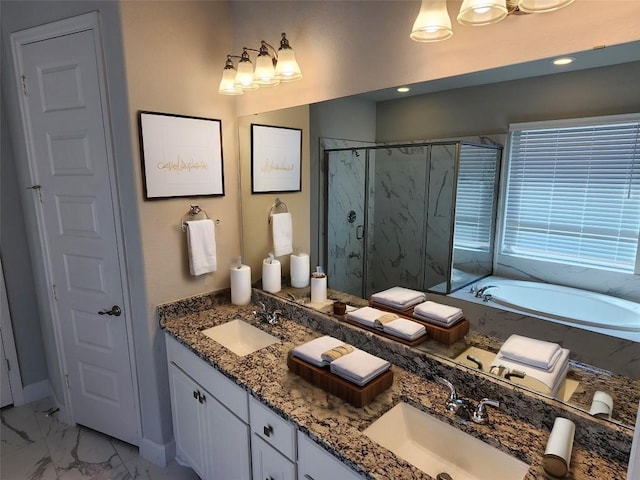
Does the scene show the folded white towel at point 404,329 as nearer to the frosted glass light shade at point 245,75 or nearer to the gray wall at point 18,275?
the frosted glass light shade at point 245,75

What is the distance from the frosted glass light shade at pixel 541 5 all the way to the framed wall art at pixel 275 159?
1154 millimetres

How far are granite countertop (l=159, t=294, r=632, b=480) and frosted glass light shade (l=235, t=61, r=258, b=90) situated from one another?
121cm

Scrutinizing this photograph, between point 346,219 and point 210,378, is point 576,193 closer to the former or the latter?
point 346,219

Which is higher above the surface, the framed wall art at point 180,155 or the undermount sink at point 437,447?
the framed wall art at point 180,155

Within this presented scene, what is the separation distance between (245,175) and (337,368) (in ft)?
4.41

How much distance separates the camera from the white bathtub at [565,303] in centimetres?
112

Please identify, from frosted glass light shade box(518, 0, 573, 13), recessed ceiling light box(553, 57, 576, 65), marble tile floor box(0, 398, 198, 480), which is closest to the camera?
frosted glass light shade box(518, 0, 573, 13)

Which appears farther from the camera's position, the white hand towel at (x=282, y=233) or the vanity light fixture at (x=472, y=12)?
the white hand towel at (x=282, y=233)

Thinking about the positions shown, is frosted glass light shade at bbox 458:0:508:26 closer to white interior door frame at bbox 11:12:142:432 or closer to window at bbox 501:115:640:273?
window at bbox 501:115:640:273

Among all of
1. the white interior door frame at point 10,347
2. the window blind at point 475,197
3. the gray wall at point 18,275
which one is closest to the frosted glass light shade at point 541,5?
the window blind at point 475,197

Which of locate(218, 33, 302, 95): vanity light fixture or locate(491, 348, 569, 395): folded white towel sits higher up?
locate(218, 33, 302, 95): vanity light fixture

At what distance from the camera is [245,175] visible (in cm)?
227

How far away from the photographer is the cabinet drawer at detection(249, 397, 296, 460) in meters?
1.29

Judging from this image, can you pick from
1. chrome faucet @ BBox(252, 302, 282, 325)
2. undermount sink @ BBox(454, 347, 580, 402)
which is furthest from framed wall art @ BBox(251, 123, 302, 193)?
undermount sink @ BBox(454, 347, 580, 402)
